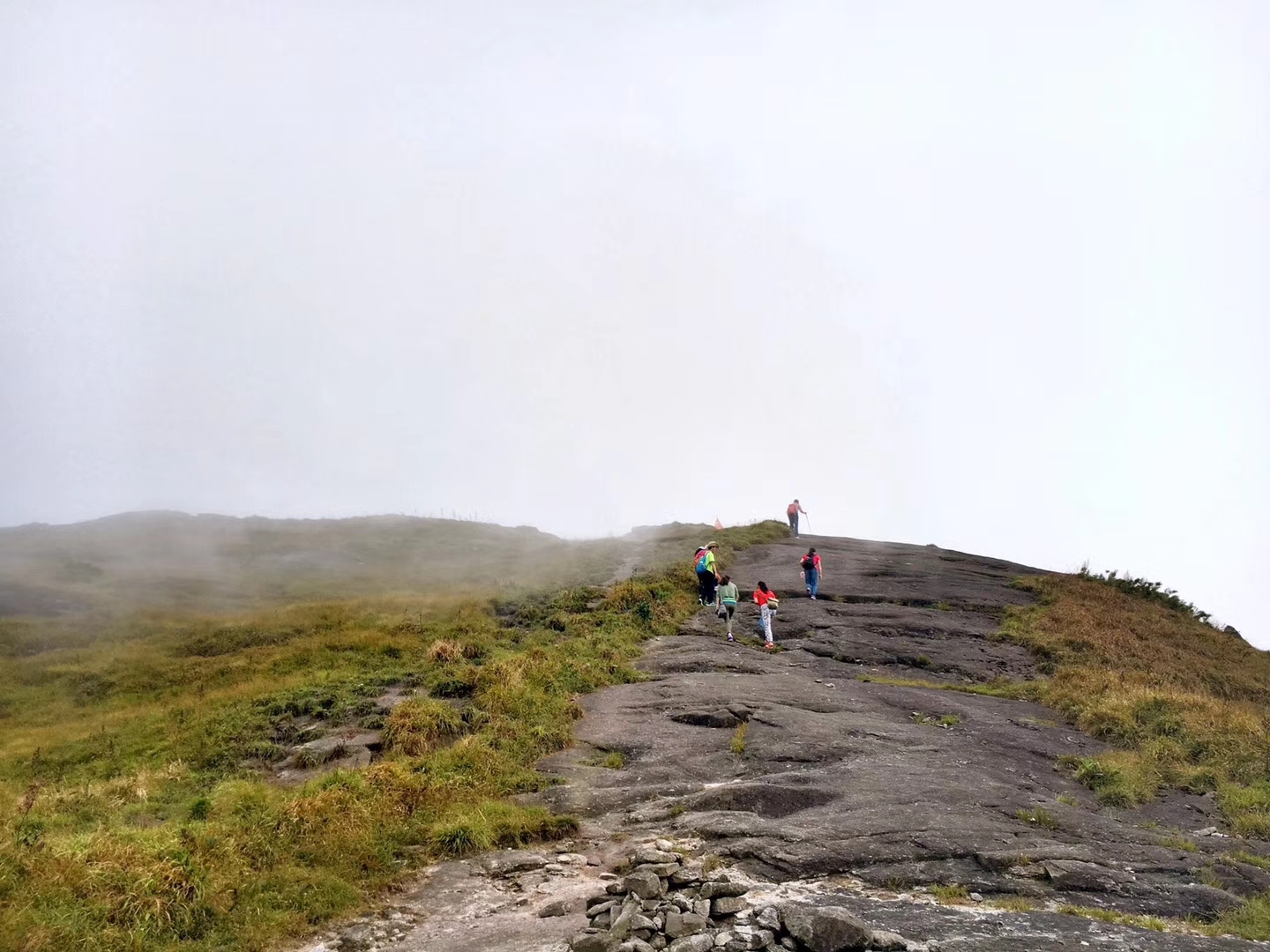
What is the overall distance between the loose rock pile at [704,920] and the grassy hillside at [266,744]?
3.72 m

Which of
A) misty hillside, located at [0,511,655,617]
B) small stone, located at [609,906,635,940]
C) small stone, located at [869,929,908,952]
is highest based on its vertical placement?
misty hillside, located at [0,511,655,617]

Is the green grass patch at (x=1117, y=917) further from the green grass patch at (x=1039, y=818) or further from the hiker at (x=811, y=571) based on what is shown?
the hiker at (x=811, y=571)

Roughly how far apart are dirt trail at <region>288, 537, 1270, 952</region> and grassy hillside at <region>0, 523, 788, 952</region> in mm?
1208

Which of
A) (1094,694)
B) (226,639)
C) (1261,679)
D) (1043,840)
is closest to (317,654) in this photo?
(226,639)

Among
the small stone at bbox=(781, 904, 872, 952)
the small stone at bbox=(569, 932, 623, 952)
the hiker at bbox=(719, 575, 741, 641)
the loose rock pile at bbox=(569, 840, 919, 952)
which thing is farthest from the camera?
the hiker at bbox=(719, 575, 741, 641)

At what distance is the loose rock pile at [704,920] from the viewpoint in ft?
28.7

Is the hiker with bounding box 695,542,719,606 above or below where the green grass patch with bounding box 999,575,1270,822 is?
above

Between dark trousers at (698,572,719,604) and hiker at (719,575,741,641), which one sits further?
dark trousers at (698,572,719,604)

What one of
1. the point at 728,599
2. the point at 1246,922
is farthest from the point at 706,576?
the point at 1246,922

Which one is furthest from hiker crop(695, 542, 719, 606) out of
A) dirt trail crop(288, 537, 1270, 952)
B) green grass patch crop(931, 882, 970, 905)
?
green grass patch crop(931, 882, 970, 905)

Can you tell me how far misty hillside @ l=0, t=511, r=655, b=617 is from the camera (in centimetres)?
4356

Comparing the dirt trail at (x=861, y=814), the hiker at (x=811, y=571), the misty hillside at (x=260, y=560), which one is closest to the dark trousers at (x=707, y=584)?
the hiker at (x=811, y=571)

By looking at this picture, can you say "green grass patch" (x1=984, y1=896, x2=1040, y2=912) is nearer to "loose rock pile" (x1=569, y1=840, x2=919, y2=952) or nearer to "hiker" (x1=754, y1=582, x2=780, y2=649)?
"loose rock pile" (x1=569, y1=840, x2=919, y2=952)

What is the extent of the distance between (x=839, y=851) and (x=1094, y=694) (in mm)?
16389
